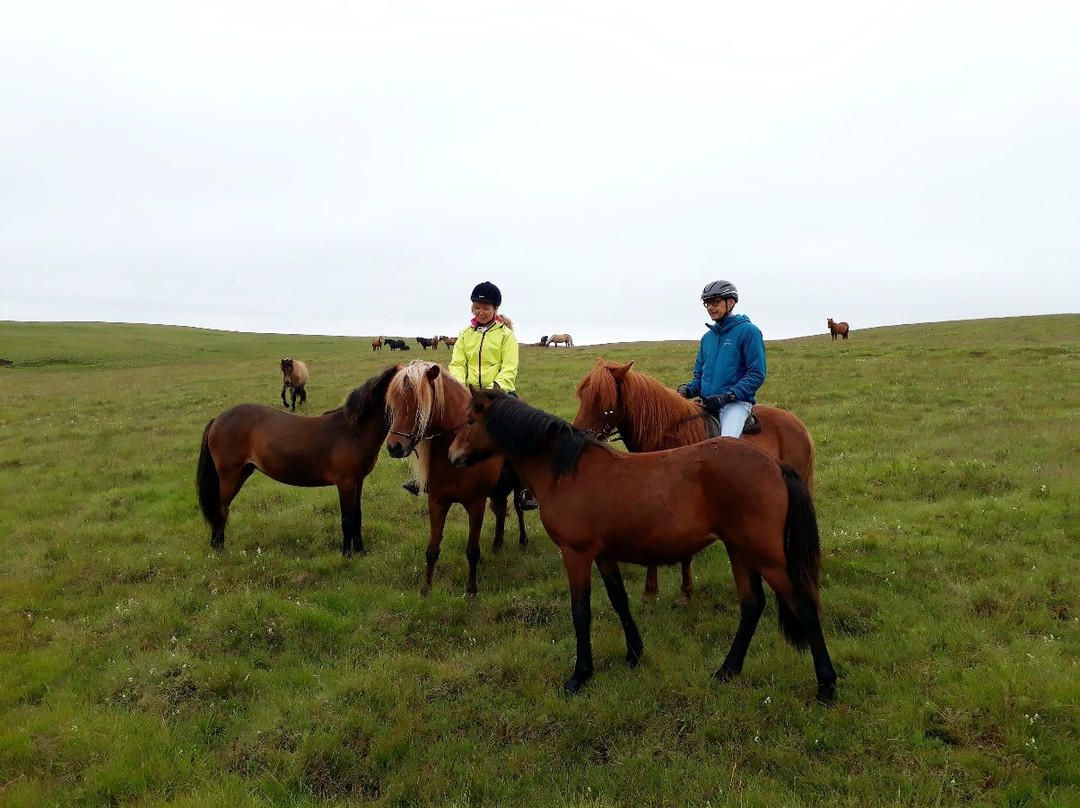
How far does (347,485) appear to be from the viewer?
25.6 ft

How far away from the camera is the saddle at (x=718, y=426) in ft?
22.0

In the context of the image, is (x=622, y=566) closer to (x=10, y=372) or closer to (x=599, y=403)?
(x=599, y=403)

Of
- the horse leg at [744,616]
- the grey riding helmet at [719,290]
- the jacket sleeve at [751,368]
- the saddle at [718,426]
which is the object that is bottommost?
the horse leg at [744,616]

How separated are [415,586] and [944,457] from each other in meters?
10.0

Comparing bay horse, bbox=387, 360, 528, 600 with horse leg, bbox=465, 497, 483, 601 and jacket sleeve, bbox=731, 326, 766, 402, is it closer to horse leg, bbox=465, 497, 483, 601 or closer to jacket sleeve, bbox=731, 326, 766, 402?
horse leg, bbox=465, 497, 483, 601

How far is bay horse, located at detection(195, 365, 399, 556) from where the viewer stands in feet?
25.5

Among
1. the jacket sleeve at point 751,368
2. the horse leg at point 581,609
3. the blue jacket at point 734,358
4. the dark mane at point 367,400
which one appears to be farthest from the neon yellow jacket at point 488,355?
the horse leg at point 581,609

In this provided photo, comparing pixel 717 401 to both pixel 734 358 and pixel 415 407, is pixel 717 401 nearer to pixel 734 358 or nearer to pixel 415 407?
pixel 734 358

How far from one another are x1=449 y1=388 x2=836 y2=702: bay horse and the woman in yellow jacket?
102 inches

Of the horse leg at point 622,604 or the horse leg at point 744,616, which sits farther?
the horse leg at point 622,604

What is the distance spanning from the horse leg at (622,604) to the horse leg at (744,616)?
0.72 m

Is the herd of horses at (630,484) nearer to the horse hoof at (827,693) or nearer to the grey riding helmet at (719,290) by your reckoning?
the horse hoof at (827,693)

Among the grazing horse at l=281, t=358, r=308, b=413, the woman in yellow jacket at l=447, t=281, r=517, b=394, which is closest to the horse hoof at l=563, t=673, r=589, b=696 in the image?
the woman in yellow jacket at l=447, t=281, r=517, b=394

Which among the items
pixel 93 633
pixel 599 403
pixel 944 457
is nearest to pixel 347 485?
pixel 93 633
